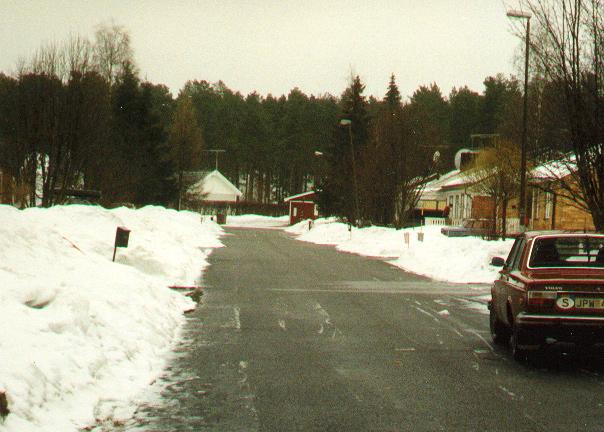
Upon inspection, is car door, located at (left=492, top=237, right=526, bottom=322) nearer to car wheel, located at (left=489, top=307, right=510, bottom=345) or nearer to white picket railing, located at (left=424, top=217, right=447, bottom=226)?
car wheel, located at (left=489, top=307, right=510, bottom=345)

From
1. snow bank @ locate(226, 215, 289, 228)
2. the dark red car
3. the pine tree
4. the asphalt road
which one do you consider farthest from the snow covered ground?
snow bank @ locate(226, 215, 289, 228)

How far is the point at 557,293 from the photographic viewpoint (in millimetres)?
9734

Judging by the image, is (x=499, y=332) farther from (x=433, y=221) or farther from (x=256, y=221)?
(x=256, y=221)

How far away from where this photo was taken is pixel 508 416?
7461 mm

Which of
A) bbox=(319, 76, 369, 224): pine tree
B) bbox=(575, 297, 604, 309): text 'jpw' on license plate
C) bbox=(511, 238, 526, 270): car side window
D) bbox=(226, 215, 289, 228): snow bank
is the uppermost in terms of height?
bbox=(319, 76, 369, 224): pine tree

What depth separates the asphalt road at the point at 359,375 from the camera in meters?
7.30

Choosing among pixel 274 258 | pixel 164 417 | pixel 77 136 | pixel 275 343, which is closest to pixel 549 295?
pixel 275 343

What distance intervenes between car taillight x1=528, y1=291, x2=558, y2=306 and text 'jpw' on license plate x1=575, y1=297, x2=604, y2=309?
0.26 m

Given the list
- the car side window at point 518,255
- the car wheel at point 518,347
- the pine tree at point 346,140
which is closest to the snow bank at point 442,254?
the car side window at point 518,255

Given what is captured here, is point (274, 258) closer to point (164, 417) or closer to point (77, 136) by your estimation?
point (77, 136)

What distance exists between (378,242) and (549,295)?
34.3 meters

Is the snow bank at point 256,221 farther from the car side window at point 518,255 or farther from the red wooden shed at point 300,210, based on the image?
the car side window at point 518,255

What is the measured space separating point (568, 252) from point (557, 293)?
1450mm

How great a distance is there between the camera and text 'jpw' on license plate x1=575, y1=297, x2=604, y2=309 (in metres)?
9.66
